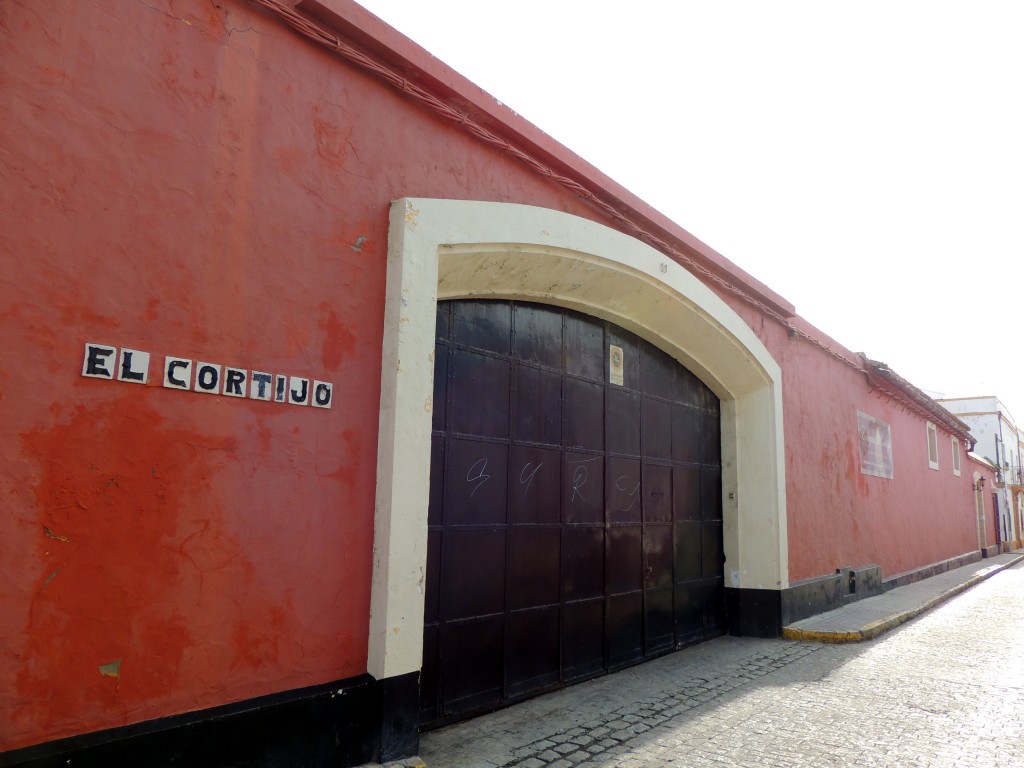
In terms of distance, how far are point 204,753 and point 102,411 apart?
55.3 inches

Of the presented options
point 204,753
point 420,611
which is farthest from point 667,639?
point 204,753

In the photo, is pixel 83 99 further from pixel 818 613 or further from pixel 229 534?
pixel 818 613

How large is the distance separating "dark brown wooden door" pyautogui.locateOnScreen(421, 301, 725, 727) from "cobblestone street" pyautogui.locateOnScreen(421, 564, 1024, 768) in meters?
0.30

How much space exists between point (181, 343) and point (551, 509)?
10.5 ft

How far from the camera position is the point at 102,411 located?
102 inches

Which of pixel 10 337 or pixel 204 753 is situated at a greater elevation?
pixel 10 337

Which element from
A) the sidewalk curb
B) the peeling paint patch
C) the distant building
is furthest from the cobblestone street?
the distant building

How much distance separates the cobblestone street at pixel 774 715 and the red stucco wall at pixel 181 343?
1.36m

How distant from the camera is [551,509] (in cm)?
532

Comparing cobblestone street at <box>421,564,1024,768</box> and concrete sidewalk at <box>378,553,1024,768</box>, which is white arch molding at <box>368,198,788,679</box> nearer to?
concrete sidewalk at <box>378,553,1024,768</box>

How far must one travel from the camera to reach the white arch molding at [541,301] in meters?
3.50

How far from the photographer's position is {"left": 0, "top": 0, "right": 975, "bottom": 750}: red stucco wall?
8.02 feet

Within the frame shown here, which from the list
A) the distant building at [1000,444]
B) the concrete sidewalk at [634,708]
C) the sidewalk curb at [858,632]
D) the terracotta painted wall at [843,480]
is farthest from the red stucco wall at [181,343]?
the distant building at [1000,444]

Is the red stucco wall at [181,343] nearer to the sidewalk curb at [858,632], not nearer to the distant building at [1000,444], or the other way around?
the sidewalk curb at [858,632]
